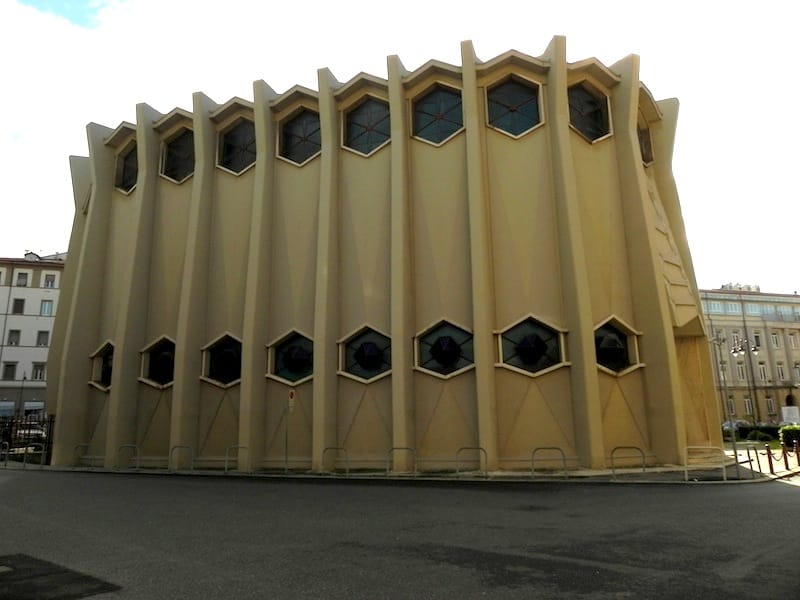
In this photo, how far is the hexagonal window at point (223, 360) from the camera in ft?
67.6

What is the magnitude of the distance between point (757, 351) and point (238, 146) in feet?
190

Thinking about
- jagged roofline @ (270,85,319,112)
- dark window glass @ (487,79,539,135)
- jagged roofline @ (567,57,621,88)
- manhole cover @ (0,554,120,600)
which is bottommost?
manhole cover @ (0,554,120,600)

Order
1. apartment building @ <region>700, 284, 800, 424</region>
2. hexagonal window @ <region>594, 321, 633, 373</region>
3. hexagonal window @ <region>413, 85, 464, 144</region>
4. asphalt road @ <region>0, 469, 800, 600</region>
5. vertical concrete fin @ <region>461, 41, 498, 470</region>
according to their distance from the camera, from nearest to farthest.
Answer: asphalt road @ <region>0, 469, 800, 600</region>, vertical concrete fin @ <region>461, 41, 498, 470</region>, hexagonal window @ <region>594, 321, 633, 373</region>, hexagonal window @ <region>413, 85, 464, 144</region>, apartment building @ <region>700, 284, 800, 424</region>

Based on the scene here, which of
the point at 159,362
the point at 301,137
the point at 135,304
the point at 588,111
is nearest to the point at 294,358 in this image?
the point at 159,362

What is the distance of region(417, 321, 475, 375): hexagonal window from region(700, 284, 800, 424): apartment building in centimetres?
4885

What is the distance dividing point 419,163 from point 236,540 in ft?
49.1

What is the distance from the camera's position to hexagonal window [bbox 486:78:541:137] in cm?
1928

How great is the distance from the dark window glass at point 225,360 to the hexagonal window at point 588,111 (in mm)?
14933

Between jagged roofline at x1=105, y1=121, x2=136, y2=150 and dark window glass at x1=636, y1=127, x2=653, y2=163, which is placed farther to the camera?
jagged roofline at x1=105, y1=121, x2=136, y2=150

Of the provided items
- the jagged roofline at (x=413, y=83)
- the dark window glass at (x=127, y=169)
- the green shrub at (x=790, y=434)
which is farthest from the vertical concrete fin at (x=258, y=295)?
the green shrub at (x=790, y=434)

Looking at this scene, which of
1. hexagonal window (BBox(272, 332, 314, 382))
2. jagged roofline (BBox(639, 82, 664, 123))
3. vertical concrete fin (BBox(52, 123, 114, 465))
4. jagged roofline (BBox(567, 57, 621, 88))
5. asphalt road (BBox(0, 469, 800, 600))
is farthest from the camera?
vertical concrete fin (BBox(52, 123, 114, 465))

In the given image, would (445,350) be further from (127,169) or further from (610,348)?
(127,169)

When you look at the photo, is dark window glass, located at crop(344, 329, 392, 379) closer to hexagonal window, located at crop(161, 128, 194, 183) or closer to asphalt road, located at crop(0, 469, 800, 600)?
asphalt road, located at crop(0, 469, 800, 600)

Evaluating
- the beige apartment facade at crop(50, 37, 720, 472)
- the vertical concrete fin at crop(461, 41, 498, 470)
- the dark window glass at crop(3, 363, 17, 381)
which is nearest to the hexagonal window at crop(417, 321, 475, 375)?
the beige apartment facade at crop(50, 37, 720, 472)
